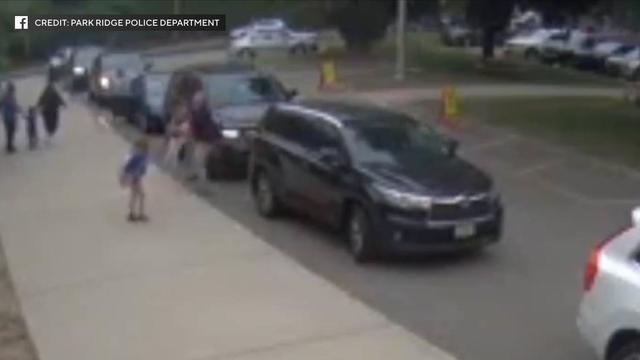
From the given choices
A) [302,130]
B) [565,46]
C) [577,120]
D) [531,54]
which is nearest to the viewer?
[302,130]

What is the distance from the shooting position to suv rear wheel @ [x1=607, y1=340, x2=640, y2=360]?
7129mm

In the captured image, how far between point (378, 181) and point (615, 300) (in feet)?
Result: 15.9

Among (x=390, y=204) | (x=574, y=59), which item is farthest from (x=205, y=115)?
(x=574, y=59)

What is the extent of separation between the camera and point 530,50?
55875 mm

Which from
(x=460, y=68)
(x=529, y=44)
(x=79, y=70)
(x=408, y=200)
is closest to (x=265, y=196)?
(x=408, y=200)

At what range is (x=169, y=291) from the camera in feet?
35.9

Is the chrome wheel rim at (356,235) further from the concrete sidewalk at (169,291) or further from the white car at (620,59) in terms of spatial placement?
the white car at (620,59)

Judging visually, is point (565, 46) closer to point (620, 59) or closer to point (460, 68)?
point (620, 59)

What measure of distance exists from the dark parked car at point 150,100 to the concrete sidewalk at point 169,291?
29.7ft

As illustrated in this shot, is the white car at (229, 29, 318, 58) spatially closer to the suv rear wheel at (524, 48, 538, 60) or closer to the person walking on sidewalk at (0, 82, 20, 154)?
the suv rear wheel at (524, 48, 538, 60)

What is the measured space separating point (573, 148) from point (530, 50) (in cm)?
3646

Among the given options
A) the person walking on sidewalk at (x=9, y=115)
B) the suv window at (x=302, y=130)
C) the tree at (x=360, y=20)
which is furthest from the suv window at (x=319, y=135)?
the tree at (x=360, y=20)

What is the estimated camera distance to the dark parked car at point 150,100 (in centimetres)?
2608

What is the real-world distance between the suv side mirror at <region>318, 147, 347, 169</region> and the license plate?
1508 mm
